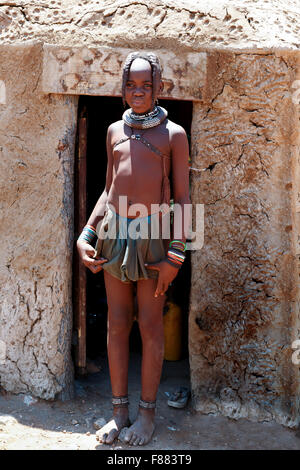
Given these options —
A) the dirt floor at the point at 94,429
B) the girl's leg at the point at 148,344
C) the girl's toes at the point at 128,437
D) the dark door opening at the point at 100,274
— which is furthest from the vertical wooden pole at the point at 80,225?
the girl's toes at the point at 128,437

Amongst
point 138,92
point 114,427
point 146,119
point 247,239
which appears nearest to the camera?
point 138,92

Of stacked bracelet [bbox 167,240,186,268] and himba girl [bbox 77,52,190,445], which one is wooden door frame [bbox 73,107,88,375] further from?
stacked bracelet [bbox 167,240,186,268]

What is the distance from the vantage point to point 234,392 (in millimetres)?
3432

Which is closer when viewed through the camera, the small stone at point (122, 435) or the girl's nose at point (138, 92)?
the girl's nose at point (138, 92)

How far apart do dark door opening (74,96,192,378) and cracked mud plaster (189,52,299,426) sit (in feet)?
2.70

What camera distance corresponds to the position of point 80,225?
359 cm

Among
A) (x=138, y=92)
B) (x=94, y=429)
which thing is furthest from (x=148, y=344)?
(x=138, y=92)

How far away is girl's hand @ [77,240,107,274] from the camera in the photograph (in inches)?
117

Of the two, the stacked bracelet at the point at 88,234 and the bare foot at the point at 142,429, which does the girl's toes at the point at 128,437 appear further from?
the stacked bracelet at the point at 88,234

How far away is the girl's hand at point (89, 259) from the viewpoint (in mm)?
2973

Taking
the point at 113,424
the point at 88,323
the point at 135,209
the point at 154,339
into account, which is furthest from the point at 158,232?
the point at 88,323

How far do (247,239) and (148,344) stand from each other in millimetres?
919

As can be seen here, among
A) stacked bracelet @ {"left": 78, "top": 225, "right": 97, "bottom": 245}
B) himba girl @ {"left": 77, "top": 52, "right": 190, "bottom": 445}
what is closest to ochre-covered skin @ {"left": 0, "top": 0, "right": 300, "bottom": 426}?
stacked bracelet @ {"left": 78, "top": 225, "right": 97, "bottom": 245}

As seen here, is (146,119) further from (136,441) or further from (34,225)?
(136,441)
